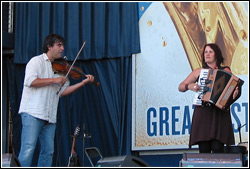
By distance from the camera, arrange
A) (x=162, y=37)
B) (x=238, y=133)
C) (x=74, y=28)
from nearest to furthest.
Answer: (x=238, y=133)
(x=162, y=37)
(x=74, y=28)

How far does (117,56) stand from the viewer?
7.06 meters

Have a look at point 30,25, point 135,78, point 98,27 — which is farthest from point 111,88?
point 30,25

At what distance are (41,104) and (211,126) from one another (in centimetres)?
169

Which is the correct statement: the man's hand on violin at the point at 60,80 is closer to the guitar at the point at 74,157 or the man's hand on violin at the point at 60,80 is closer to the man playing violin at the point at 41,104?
the man playing violin at the point at 41,104

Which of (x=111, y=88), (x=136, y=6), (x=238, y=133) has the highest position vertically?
(x=136, y=6)

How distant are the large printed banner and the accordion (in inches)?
48.1

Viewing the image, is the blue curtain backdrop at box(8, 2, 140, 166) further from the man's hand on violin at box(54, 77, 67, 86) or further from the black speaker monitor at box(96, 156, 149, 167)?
the black speaker monitor at box(96, 156, 149, 167)

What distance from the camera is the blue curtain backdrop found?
23.0ft

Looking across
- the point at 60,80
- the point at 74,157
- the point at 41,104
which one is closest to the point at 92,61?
the point at 74,157

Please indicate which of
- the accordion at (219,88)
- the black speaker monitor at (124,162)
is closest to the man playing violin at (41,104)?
the black speaker monitor at (124,162)

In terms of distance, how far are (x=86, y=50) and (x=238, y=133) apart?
90.7 inches

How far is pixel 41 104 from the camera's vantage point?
5.49 m

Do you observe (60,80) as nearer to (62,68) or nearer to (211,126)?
(62,68)

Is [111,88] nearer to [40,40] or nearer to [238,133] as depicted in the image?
[40,40]
